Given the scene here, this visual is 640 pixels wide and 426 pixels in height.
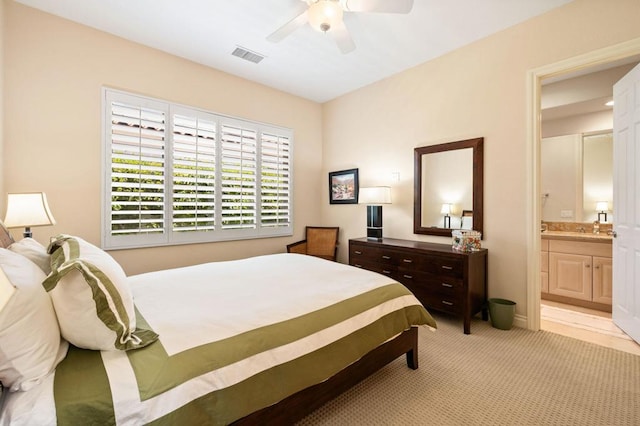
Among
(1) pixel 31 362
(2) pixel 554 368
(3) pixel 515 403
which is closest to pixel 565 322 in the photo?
(2) pixel 554 368

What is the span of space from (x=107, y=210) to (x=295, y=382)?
279 centimetres

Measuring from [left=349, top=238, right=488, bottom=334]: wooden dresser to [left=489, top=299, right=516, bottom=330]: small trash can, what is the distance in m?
0.15

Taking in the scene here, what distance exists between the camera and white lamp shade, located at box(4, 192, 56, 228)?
211cm

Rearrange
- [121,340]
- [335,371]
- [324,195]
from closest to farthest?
[121,340]
[335,371]
[324,195]

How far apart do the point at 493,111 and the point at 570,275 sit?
235 centimetres

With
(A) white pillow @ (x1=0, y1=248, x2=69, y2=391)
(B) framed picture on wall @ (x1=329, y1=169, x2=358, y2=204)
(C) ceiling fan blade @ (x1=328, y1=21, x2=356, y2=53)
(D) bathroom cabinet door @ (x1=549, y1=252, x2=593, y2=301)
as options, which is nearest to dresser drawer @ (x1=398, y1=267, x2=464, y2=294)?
(B) framed picture on wall @ (x1=329, y1=169, x2=358, y2=204)

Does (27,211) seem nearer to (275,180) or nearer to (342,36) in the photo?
(275,180)

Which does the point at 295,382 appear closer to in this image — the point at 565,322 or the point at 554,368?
the point at 554,368

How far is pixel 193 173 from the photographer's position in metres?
3.52

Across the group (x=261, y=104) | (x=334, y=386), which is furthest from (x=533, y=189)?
(x=261, y=104)

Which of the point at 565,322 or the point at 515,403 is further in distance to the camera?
the point at 565,322

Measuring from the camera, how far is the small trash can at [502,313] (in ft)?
9.36

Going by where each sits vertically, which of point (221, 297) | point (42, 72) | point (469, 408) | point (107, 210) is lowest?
point (469, 408)

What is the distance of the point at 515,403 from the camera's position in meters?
1.80
